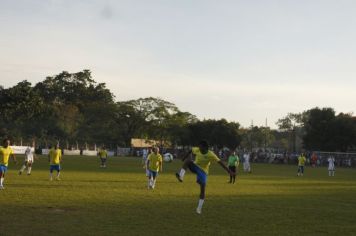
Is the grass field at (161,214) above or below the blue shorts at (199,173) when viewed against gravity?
below

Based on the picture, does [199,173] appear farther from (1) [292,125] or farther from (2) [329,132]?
(1) [292,125]

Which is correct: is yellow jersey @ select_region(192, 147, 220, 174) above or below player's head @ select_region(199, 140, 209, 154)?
below

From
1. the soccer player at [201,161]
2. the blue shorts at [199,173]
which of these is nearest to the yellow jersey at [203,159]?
the soccer player at [201,161]

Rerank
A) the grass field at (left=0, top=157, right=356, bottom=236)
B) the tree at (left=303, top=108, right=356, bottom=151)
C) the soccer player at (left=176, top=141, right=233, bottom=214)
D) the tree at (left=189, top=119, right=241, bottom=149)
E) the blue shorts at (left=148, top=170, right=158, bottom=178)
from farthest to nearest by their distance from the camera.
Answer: the tree at (left=189, top=119, right=241, bottom=149), the tree at (left=303, top=108, right=356, bottom=151), the blue shorts at (left=148, top=170, right=158, bottom=178), the soccer player at (left=176, top=141, right=233, bottom=214), the grass field at (left=0, top=157, right=356, bottom=236)

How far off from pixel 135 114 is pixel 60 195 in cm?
9233

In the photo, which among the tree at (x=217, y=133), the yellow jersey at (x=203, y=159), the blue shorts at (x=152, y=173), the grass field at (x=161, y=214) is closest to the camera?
the grass field at (x=161, y=214)

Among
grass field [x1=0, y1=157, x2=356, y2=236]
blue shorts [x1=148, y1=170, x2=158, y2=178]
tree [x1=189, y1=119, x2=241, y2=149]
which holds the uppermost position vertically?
tree [x1=189, y1=119, x2=241, y2=149]

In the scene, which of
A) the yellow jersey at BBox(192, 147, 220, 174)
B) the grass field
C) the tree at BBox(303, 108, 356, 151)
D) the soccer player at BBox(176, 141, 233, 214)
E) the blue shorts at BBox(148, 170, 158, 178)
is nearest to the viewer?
the grass field

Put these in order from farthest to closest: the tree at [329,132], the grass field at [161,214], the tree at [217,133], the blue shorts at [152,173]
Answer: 1. the tree at [217,133]
2. the tree at [329,132]
3. the blue shorts at [152,173]
4. the grass field at [161,214]

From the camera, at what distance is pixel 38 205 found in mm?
16203

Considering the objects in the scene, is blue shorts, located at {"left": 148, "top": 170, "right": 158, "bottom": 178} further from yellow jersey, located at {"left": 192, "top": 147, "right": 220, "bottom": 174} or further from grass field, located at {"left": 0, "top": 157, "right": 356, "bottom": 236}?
yellow jersey, located at {"left": 192, "top": 147, "right": 220, "bottom": 174}

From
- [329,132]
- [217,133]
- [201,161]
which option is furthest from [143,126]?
[201,161]

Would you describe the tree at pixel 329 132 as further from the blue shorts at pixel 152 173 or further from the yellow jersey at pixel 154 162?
the blue shorts at pixel 152 173

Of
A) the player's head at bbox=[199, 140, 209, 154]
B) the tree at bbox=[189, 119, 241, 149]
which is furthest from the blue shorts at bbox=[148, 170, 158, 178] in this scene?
the tree at bbox=[189, 119, 241, 149]
